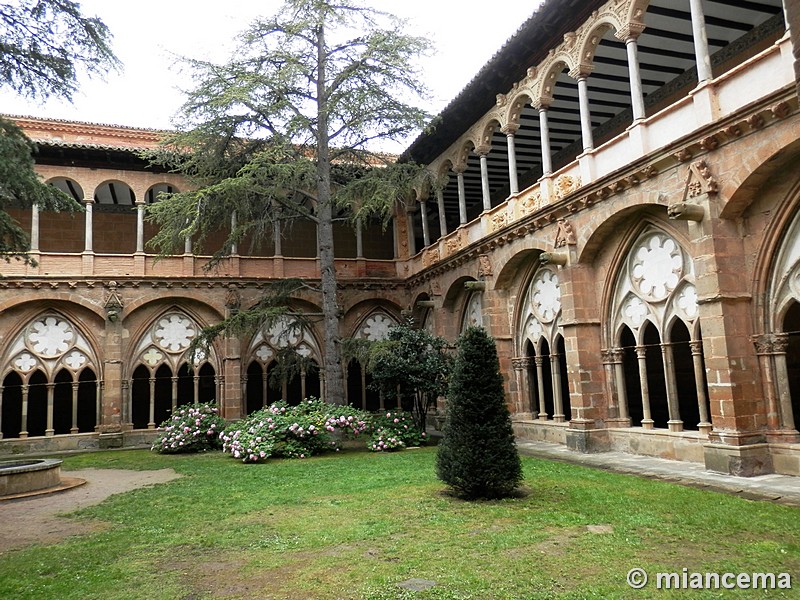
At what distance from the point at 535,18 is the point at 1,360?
678 inches

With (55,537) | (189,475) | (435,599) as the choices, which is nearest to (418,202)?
(189,475)

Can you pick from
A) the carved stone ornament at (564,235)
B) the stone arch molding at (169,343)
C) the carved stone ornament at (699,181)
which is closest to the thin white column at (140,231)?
the stone arch molding at (169,343)

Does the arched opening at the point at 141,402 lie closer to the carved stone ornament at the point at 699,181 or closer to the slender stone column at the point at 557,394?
the slender stone column at the point at 557,394

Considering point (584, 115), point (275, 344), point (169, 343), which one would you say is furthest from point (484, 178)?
point (169, 343)

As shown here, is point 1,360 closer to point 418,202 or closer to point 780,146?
point 418,202

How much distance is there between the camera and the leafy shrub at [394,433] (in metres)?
14.5

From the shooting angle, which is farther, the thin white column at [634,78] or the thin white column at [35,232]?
the thin white column at [35,232]

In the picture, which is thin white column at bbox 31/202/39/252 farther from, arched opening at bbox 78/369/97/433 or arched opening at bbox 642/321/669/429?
arched opening at bbox 642/321/669/429

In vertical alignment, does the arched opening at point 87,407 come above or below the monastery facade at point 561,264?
below

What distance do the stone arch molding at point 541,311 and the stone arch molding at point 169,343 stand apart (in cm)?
988

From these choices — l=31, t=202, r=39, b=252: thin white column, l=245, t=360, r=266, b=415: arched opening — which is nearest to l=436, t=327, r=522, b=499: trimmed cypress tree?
l=245, t=360, r=266, b=415: arched opening

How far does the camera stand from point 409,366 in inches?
599

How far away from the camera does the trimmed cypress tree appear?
7.79 m

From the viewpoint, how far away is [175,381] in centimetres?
1953
